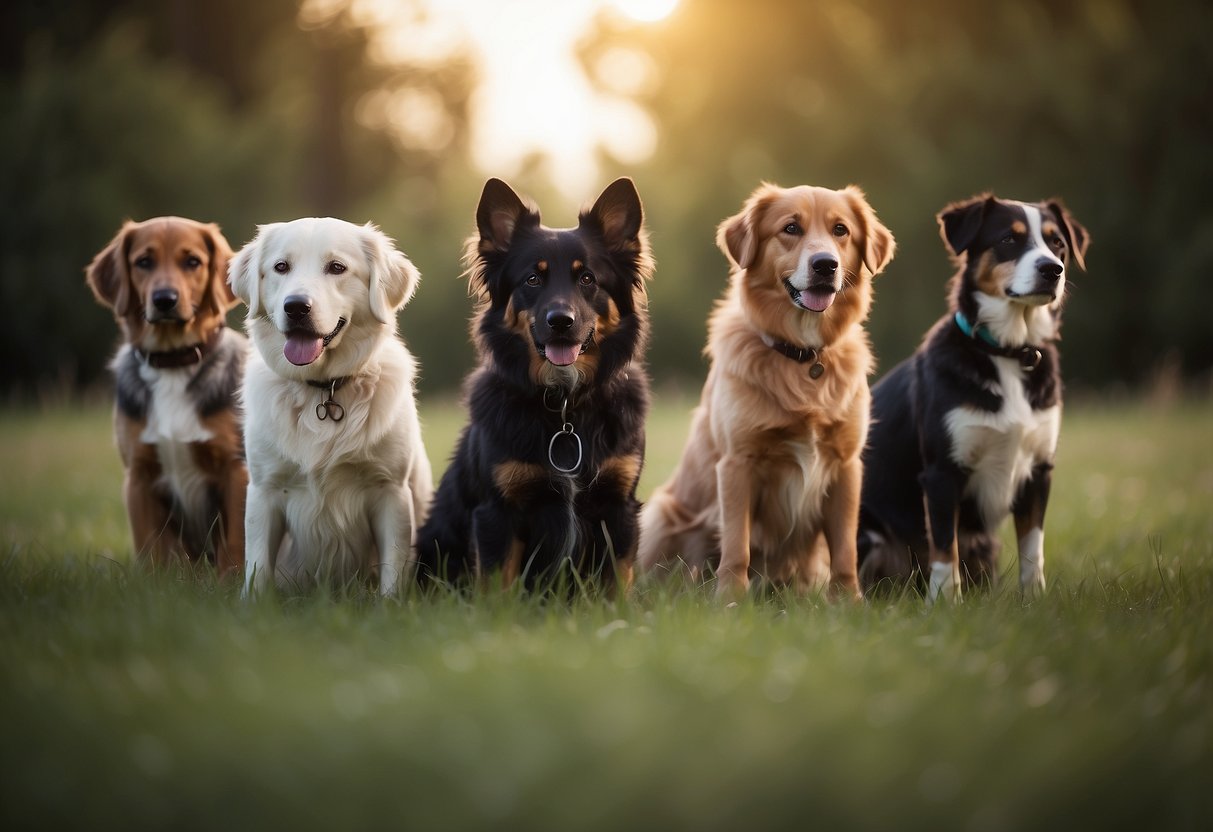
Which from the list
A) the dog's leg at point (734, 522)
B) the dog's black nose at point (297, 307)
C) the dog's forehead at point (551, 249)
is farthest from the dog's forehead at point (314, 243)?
the dog's leg at point (734, 522)

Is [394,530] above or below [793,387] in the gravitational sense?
below

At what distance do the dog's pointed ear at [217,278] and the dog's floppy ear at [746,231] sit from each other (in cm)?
239

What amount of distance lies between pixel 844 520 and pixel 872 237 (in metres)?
1.28

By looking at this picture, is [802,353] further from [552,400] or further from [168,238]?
[168,238]

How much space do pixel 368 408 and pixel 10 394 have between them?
47.9 ft

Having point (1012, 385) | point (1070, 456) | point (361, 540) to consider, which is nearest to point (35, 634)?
point (361, 540)

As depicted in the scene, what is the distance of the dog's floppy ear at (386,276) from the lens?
163 inches

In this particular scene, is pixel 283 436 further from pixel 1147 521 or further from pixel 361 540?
pixel 1147 521

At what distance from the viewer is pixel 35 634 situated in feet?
10.8

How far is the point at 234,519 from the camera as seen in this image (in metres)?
4.65

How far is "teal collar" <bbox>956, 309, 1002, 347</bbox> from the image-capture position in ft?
14.8

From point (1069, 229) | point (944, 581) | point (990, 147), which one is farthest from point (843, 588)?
point (990, 147)

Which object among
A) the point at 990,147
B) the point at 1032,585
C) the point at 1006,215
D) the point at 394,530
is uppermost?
the point at 990,147

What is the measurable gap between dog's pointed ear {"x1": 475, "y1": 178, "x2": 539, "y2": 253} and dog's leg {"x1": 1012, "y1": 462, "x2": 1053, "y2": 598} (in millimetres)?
2496
